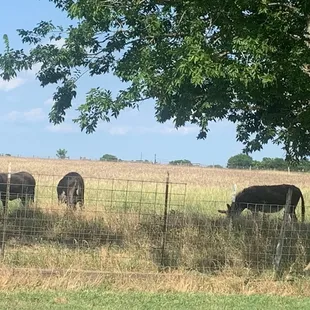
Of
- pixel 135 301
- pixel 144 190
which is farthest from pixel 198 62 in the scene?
pixel 144 190

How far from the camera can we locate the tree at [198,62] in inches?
306

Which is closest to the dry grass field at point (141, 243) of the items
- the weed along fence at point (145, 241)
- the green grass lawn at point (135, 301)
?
the weed along fence at point (145, 241)

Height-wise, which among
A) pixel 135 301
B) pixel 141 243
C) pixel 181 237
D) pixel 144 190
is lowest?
pixel 135 301

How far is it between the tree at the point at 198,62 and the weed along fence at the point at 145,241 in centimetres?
200

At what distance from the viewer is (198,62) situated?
7.52m

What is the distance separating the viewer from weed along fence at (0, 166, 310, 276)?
986 cm

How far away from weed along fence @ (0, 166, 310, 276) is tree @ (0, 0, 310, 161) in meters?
2.00

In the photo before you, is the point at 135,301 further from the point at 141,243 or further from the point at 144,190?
the point at 144,190

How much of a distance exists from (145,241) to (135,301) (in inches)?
119

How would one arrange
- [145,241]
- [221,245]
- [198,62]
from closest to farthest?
1. [198,62]
2. [221,245]
3. [145,241]

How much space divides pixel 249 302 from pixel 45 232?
16.1 ft

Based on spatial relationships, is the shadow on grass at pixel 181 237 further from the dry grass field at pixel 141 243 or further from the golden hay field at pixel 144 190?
the golden hay field at pixel 144 190

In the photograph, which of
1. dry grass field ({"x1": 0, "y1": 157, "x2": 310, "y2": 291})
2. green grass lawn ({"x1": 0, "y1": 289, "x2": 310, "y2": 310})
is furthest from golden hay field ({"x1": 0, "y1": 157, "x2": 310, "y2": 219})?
green grass lawn ({"x1": 0, "y1": 289, "x2": 310, "y2": 310})

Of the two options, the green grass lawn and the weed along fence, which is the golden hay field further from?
the green grass lawn
